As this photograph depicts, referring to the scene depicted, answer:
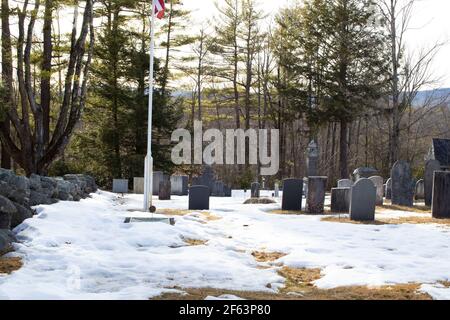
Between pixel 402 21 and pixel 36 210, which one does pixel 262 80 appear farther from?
pixel 36 210

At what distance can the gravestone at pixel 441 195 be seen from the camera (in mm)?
12195

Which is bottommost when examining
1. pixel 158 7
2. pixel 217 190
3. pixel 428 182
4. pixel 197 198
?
pixel 217 190

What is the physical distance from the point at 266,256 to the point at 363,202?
5330mm

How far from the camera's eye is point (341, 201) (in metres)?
14.2

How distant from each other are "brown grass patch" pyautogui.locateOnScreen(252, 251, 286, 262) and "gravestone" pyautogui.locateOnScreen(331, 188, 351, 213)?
7282 mm

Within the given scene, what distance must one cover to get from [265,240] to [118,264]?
341cm

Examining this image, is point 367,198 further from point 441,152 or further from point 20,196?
point 441,152

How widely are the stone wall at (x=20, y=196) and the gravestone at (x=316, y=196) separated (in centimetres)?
684

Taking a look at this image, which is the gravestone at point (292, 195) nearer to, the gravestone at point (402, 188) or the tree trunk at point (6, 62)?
the gravestone at point (402, 188)

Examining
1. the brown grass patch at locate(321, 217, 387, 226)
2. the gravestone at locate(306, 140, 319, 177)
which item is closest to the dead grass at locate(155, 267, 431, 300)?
the brown grass patch at locate(321, 217, 387, 226)

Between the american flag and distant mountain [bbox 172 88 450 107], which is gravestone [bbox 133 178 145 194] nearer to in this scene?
distant mountain [bbox 172 88 450 107]

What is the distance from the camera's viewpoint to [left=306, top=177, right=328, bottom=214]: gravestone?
13836 mm

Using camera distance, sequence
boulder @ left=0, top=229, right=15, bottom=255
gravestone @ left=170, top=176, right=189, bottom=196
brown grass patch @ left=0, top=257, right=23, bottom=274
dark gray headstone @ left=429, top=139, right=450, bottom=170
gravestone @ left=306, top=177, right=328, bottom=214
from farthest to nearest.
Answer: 1. dark gray headstone @ left=429, top=139, right=450, bottom=170
2. gravestone @ left=170, top=176, right=189, bottom=196
3. gravestone @ left=306, top=177, right=328, bottom=214
4. boulder @ left=0, top=229, right=15, bottom=255
5. brown grass patch @ left=0, top=257, right=23, bottom=274

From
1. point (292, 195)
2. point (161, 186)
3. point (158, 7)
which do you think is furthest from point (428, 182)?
point (158, 7)
